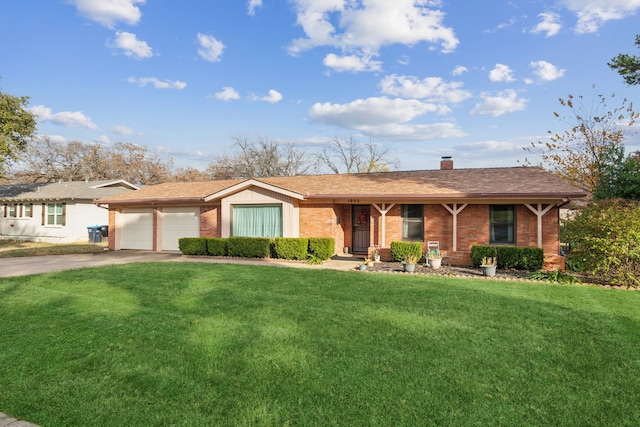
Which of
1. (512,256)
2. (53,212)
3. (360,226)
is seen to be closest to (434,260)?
(512,256)

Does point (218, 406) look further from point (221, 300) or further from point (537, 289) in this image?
point (537, 289)

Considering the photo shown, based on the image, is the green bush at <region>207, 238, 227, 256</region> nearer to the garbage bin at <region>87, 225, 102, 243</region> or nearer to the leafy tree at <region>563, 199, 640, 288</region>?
the garbage bin at <region>87, 225, 102, 243</region>

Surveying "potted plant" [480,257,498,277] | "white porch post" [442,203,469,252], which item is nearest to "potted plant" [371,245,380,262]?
"white porch post" [442,203,469,252]

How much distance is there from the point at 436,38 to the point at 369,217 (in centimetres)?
753

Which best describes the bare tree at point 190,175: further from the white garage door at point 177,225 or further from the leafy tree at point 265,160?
the white garage door at point 177,225

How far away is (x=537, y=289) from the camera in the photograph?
8.51m

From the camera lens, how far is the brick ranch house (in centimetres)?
1264

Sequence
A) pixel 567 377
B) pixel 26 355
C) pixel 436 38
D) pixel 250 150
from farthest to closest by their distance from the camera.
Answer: pixel 250 150 → pixel 436 38 → pixel 26 355 → pixel 567 377

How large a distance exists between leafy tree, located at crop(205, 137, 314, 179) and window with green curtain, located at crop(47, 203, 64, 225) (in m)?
18.6

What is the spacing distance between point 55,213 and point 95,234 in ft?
13.5

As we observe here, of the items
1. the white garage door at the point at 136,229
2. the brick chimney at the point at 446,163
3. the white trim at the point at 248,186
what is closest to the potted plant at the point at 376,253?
the white trim at the point at 248,186

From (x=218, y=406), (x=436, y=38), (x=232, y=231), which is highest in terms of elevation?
(x=436, y=38)

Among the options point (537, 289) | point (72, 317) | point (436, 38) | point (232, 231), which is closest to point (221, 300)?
point (72, 317)

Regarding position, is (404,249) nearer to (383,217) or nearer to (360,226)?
(383,217)
